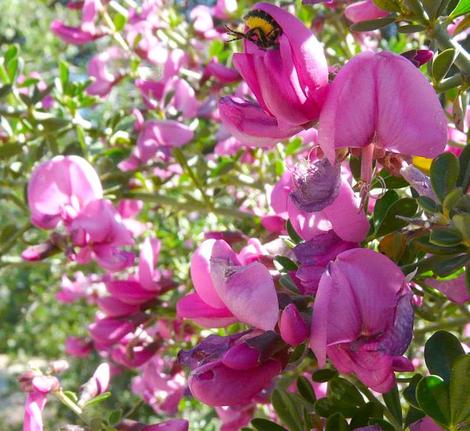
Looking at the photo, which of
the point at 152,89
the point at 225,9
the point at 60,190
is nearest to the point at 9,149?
the point at 60,190

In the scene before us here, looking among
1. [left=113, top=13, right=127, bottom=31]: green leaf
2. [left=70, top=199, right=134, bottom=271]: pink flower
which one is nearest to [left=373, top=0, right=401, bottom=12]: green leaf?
[left=70, top=199, right=134, bottom=271]: pink flower

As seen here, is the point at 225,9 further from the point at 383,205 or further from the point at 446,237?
the point at 446,237

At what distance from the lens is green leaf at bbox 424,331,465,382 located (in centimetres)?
67

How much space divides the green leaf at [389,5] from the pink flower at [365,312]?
0.24 metres

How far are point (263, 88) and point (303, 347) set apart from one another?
0.24 m

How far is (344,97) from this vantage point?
61 cm

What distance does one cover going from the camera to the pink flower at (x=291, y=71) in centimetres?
62

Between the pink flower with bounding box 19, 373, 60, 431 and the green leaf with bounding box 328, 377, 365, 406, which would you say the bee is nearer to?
the green leaf with bounding box 328, 377, 365, 406

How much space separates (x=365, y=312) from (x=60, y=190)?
76 centimetres

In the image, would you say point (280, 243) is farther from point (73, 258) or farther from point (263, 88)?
point (73, 258)

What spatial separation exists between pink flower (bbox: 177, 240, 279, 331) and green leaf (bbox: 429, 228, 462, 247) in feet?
0.46

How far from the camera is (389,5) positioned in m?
0.71

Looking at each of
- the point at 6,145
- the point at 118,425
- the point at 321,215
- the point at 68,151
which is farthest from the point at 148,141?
the point at 321,215

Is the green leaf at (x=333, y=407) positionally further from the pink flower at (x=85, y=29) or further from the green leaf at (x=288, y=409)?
the pink flower at (x=85, y=29)
